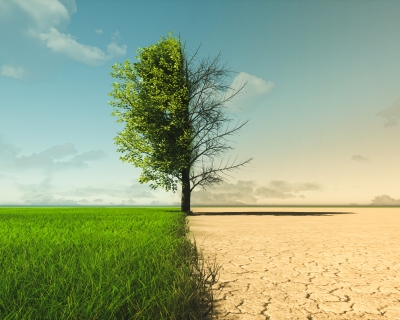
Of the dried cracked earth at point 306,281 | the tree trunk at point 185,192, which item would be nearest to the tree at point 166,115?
Result: the tree trunk at point 185,192

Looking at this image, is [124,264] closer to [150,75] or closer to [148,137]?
[148,137]

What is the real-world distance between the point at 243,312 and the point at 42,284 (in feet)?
6.28

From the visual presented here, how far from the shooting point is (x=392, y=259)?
5816mm

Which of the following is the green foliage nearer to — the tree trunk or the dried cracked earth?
the tree trunk

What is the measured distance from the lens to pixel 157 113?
1941 cm

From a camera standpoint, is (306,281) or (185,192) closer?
(306,281)

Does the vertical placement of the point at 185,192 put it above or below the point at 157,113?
below

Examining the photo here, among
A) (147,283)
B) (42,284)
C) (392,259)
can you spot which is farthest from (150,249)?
(392,259)

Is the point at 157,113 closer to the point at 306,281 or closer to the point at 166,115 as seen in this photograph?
the point at 166,115

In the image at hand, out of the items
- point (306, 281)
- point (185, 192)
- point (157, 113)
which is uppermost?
point (157, 113)

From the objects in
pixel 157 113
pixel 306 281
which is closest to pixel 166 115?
pixel 157 113

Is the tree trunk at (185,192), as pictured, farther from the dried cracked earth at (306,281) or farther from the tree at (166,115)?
the dried cracked earth at (306,281)

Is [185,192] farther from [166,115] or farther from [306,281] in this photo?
[306,281]

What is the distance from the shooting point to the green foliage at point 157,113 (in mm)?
19250
